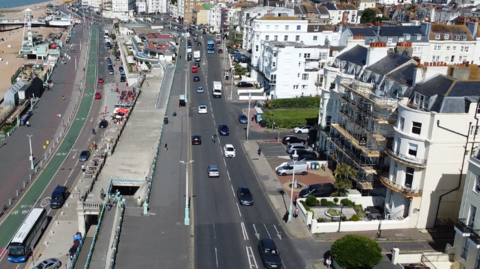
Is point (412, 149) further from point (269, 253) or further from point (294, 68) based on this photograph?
point (294, 68)

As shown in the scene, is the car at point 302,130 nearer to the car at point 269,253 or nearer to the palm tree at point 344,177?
the palm tree at point 344,177

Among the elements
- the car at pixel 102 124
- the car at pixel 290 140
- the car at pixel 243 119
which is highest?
the car at pixel 243 119

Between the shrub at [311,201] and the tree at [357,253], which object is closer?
the tree at [357,253]

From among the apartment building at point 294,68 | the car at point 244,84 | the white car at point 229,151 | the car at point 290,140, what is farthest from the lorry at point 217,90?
the white car at point 229,151

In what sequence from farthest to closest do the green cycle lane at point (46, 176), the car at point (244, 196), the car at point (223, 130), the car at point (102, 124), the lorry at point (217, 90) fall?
the lorry at point (217, 90), the car at point (102, 124), the car at point (223, 130), the green cycle lane at point (46, 176), the car at point (244, 196)

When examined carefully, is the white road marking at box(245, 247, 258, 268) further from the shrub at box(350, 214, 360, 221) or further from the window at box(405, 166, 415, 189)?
the window at box(405, 166, 415, 189)

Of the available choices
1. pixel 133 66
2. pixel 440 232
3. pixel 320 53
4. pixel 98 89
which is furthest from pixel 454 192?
pixel 133 66

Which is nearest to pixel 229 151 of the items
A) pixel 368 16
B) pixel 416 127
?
pixel 416 127
